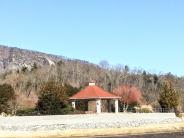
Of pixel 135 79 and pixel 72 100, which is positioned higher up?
pixel 135 79

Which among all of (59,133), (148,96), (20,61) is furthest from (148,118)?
(20,61)

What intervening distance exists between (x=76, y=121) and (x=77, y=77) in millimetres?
72619

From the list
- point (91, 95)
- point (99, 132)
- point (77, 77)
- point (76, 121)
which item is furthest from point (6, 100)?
point (77, 77)

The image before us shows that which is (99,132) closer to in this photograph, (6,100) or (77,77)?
(6,100)

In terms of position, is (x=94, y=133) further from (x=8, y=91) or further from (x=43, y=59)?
(x=43, y=59)

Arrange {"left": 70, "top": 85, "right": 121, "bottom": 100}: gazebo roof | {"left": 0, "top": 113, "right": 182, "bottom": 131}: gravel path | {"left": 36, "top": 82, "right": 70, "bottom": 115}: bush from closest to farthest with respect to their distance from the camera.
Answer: {"left": 0, "top": 113, "right": 182, "bottom": 131}: gravel path < {"left": 36, "top": 82, "right": 70, "bottom": 115}: bush < {"left": 70, "top": 85, "right": 121, "bottom": 100}: gazebo roof

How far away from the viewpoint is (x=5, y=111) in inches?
2265

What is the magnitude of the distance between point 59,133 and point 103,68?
316 ft

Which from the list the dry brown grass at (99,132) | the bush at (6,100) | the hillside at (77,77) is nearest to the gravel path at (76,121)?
the dry brown grass at (99,132)

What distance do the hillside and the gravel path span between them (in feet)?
98.5

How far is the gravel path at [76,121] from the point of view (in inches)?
1714

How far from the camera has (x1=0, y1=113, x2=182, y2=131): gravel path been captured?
43.5 meters

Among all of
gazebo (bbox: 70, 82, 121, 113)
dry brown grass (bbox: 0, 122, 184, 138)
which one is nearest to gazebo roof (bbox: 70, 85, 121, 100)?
gazebo (bbox: 70, 82, 121, 113)

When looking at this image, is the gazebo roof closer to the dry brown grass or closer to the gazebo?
the gazebo
